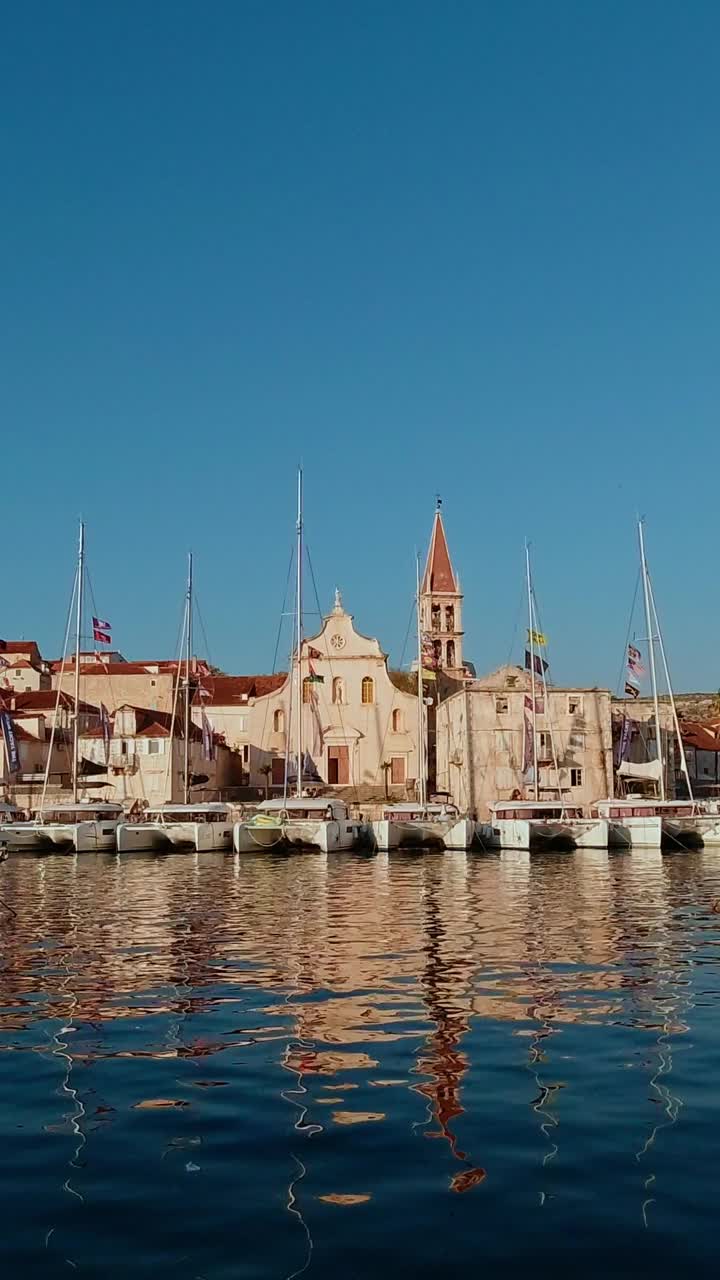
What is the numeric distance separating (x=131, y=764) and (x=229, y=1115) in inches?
2933

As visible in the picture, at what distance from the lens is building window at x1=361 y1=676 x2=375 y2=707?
92562 millimetres

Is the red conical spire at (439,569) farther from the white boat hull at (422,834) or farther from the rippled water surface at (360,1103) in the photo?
the rippled water surface at (360,1103)

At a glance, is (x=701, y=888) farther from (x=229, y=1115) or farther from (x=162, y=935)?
(x=229, y=1115)

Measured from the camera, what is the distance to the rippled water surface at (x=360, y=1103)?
312 inches

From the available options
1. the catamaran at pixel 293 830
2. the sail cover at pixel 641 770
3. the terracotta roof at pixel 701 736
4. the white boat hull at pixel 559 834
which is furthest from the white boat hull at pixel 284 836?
the terracotta roof at pixel 701 736

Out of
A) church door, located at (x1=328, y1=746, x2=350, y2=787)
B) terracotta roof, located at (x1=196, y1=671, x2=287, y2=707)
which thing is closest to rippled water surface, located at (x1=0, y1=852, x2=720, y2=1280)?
church door, located at (x1=328, y1=746, x2=350, y2=787)

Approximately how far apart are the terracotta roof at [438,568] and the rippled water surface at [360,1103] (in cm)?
8777

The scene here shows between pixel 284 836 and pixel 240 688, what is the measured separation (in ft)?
159

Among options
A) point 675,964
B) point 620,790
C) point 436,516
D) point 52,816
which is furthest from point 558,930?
point 436,516

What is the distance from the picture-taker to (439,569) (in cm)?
11488

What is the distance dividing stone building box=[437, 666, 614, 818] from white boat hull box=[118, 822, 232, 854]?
21.9 meters

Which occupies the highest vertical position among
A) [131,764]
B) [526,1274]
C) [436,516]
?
[436,516]

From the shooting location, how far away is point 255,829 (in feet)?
195

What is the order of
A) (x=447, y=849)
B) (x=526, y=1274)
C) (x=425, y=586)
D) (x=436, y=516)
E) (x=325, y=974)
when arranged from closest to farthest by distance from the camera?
1. (x=526, y=1274)
2. (x=325, y=974)
3. (x=447, y=849)
4. (x=425, y=586)
5. (x=436, y=516)
